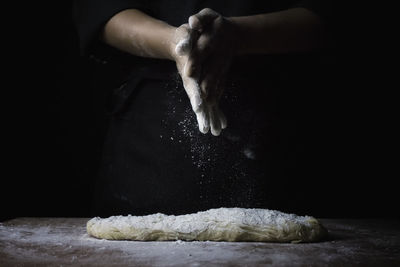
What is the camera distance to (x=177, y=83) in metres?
1.75

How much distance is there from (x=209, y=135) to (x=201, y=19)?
0.41 meters

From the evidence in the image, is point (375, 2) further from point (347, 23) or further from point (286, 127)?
point (286, 127)

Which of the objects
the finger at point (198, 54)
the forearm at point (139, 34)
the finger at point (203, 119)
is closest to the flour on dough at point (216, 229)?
the finger at point (203, 119)

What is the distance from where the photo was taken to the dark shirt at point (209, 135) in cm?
170

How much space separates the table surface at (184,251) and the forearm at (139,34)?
0.59 metres

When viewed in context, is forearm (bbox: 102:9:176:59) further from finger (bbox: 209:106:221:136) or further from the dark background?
the dark background

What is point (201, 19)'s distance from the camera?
147 centimetres

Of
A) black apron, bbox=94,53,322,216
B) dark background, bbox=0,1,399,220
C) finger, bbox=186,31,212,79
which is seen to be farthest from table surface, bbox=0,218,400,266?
dark background, bbox=0,1,399,220

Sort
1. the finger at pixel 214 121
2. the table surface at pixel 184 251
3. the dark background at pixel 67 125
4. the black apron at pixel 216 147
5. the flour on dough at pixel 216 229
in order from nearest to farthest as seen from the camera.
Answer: the table surface at pixel 184 251
the flour on dough at pixel 216 229
the finger at pixel 214 121
the black apron at pixel 216 147
the dark background at pixel 67 125

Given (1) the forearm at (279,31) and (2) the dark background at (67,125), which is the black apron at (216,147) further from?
(2) the dark background at (67,125)

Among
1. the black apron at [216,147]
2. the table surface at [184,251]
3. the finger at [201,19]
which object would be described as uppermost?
the finger at [201,19]

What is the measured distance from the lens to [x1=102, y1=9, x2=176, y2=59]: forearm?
1573 mm

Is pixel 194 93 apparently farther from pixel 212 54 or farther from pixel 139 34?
pixel 139 34

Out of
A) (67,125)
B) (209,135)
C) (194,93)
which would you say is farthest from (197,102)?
(67,125)
